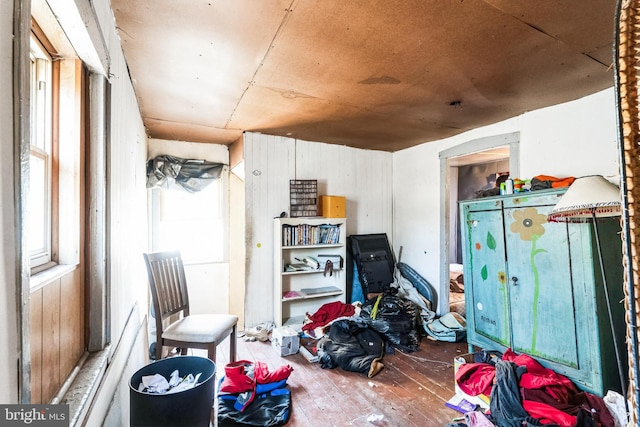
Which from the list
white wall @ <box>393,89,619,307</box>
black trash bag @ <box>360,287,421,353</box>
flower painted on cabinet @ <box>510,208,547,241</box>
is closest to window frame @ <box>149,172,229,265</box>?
black trash bag @ <box>360,287,421,353</box>

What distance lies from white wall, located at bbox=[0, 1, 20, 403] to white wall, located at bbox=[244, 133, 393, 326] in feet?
9.86

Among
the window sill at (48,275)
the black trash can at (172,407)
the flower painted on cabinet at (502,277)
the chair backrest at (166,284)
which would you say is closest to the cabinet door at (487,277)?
the flower painted on cabinet at (502,277)

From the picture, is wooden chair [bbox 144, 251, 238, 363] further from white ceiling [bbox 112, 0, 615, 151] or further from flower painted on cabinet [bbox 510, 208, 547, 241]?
flower painted on cabinet [bbox 510, 208, 547, 241]

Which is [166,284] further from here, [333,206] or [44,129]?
[333,206]

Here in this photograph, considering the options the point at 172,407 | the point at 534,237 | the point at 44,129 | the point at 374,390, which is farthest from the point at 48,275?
the point at 534,237

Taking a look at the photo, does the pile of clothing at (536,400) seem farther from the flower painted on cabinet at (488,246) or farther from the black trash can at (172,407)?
the black trash can at (172,407)

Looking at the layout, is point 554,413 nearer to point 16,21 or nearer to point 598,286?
point 598,286

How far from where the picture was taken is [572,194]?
1.77 metres

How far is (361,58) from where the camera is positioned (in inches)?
73.2

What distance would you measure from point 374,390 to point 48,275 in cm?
223

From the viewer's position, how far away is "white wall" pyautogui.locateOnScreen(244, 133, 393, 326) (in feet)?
11.8

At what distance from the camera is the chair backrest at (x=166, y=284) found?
220 centimetres

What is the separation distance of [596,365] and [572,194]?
1.13 m

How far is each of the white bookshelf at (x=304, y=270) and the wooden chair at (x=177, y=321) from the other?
3.87 ft
